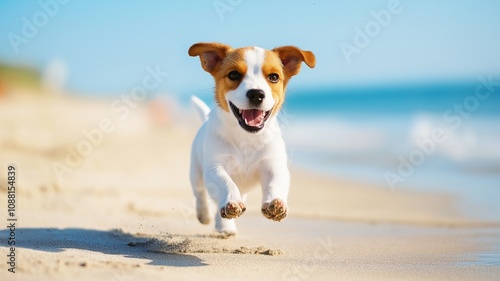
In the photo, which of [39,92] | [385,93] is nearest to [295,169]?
[39,92]

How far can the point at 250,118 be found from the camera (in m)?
4.65

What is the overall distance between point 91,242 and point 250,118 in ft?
5.10

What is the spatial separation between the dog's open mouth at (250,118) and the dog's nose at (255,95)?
0.63 feet

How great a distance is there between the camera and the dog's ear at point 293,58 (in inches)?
194

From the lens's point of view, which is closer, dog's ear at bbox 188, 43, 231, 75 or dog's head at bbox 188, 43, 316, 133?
dog's head at bbox 188, 43, 316, 133

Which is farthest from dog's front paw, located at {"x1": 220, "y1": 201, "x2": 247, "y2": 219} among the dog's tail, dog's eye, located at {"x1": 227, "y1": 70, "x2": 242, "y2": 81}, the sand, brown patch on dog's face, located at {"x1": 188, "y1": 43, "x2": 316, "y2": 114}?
the dog's tail

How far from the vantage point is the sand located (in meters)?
4.04

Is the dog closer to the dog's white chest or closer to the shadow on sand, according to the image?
the dog's white chest

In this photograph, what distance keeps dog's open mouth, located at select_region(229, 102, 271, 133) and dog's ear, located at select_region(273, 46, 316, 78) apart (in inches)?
21.2

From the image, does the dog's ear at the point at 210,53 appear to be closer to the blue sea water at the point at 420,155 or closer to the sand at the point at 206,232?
the blue sea water at the point at 420,155

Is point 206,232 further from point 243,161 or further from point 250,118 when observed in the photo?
point 250,118

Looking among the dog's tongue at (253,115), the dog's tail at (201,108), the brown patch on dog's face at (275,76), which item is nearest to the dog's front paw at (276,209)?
the dog's tongue at (253,115)

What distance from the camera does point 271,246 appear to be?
17.0ft

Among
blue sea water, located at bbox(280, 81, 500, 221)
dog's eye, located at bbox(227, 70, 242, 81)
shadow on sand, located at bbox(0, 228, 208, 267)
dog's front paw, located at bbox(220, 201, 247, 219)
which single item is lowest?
shadow on sand, located at bbox(0, 228, 208, 267)
